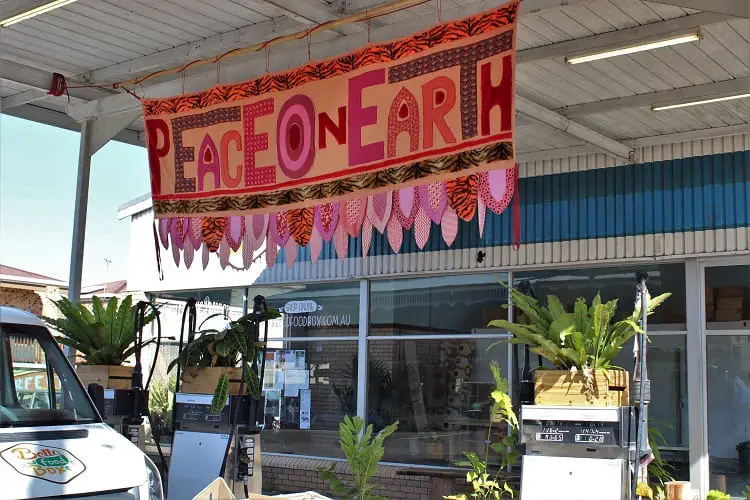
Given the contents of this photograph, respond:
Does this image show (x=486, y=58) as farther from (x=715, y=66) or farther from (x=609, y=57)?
(x=715, y=66)

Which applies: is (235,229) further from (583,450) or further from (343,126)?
(583,450)

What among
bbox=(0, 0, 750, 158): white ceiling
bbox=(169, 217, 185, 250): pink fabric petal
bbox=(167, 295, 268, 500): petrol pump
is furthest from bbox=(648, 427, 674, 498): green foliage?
bbox=(169, 217, 185, 250): pink fabric petal

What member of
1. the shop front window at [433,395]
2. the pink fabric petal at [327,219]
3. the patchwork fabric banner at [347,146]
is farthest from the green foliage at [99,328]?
the shop front window at [433,395]

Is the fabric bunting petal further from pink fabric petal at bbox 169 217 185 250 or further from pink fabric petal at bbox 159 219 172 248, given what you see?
pink fabric petal at bbox 159 219 172 248

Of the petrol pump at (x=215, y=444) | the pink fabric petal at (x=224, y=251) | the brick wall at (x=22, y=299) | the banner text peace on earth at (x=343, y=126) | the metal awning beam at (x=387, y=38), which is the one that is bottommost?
the petrol pump at (x=215, y=444)

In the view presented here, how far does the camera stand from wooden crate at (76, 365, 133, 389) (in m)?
9.50

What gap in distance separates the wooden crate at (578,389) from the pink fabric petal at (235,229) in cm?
277

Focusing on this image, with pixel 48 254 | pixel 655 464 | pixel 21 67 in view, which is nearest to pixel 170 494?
pixel 21 67

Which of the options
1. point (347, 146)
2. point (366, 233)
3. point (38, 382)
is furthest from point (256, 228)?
point (38, 382)

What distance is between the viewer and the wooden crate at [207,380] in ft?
27.7

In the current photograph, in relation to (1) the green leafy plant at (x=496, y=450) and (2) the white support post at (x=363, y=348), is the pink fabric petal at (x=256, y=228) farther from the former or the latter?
(2) the white support post at (x=363, y=348)

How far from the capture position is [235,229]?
758 cm

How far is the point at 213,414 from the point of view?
8.34 m

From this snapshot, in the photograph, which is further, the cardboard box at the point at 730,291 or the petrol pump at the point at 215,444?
the cardboard box at the point at 730,291
